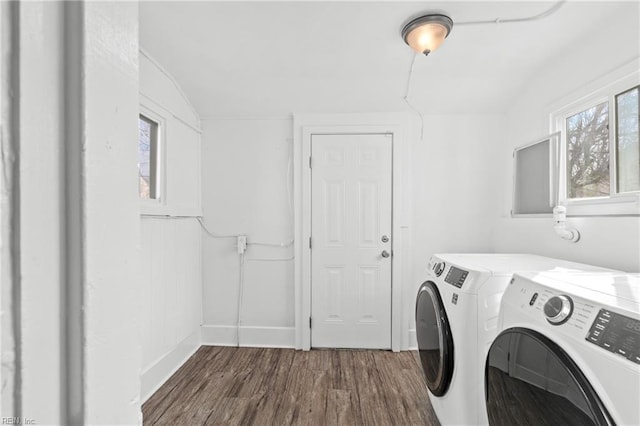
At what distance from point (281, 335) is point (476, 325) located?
1851mm

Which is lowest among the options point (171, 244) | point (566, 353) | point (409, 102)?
point (566, 353)

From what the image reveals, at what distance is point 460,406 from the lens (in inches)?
51.4

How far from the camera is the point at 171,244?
2.21 m

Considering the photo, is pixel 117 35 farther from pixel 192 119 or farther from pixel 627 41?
pixel 192 119

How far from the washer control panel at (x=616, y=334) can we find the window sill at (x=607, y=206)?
110 centimetres

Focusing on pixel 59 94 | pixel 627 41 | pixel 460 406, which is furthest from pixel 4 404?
pixel 627 41

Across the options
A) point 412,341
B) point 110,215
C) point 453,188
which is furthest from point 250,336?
point 110,215

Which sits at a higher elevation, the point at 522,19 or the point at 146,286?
the point at 522,19

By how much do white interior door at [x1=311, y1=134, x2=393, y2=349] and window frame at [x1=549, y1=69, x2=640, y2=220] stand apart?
1169mm

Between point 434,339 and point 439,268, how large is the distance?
14.2 inches

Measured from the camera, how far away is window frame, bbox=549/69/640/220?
1.45m

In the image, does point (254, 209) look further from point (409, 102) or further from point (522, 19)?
point (522, 19)

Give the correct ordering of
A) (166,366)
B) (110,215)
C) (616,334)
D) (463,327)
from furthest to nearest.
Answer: (166,366) < (463,327) < (616,334) < (110,215)

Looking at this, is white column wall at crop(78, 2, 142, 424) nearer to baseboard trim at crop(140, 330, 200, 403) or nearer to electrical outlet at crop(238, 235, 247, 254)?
baseboard trim at crop(140, 330, 200, 403)
